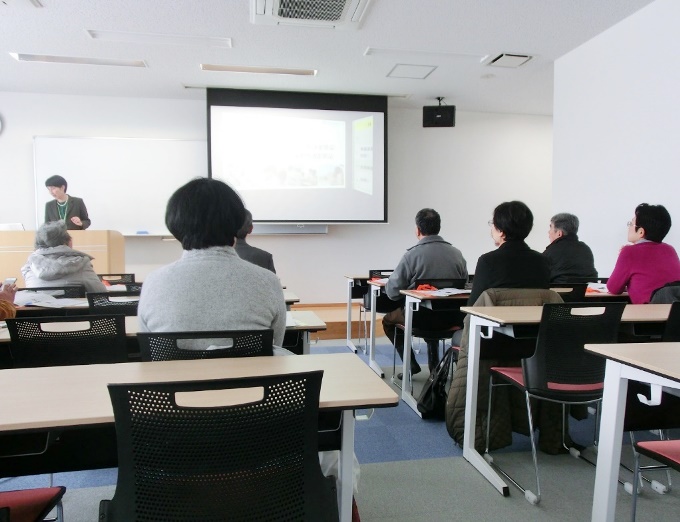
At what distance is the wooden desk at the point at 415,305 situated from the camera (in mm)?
2760

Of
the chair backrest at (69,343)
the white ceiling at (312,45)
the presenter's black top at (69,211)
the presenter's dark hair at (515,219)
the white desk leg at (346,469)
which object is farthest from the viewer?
the presenter's black top at (69,211)

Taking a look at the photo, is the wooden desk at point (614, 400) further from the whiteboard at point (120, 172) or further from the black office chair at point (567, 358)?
the whiteboard at point (120, 172)

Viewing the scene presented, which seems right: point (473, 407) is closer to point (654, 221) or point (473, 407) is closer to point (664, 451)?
Answer: point (664, 451)

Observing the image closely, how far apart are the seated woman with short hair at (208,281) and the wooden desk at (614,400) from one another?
41.4 inches

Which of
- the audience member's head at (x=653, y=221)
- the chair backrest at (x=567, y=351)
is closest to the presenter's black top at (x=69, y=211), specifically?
the chair backrest at (x=567, y=351)

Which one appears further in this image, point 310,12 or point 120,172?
point 120,172

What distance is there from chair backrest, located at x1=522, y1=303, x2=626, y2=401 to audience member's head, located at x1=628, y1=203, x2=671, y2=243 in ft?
3.87

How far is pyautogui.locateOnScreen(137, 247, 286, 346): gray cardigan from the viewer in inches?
52.5

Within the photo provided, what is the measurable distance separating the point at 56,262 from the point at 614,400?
297cm

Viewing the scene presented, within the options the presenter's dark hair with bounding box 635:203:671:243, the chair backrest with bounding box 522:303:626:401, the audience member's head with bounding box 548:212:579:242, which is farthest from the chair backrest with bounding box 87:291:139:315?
the audience member's head with bounding box 548:212:579:242

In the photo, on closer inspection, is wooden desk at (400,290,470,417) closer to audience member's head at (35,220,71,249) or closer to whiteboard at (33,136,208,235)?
audience member's head at (35,220,71,249)

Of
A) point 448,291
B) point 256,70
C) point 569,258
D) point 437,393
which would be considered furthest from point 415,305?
point 256,70

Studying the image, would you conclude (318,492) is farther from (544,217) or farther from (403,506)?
(544,217)

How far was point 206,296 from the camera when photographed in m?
1.34
